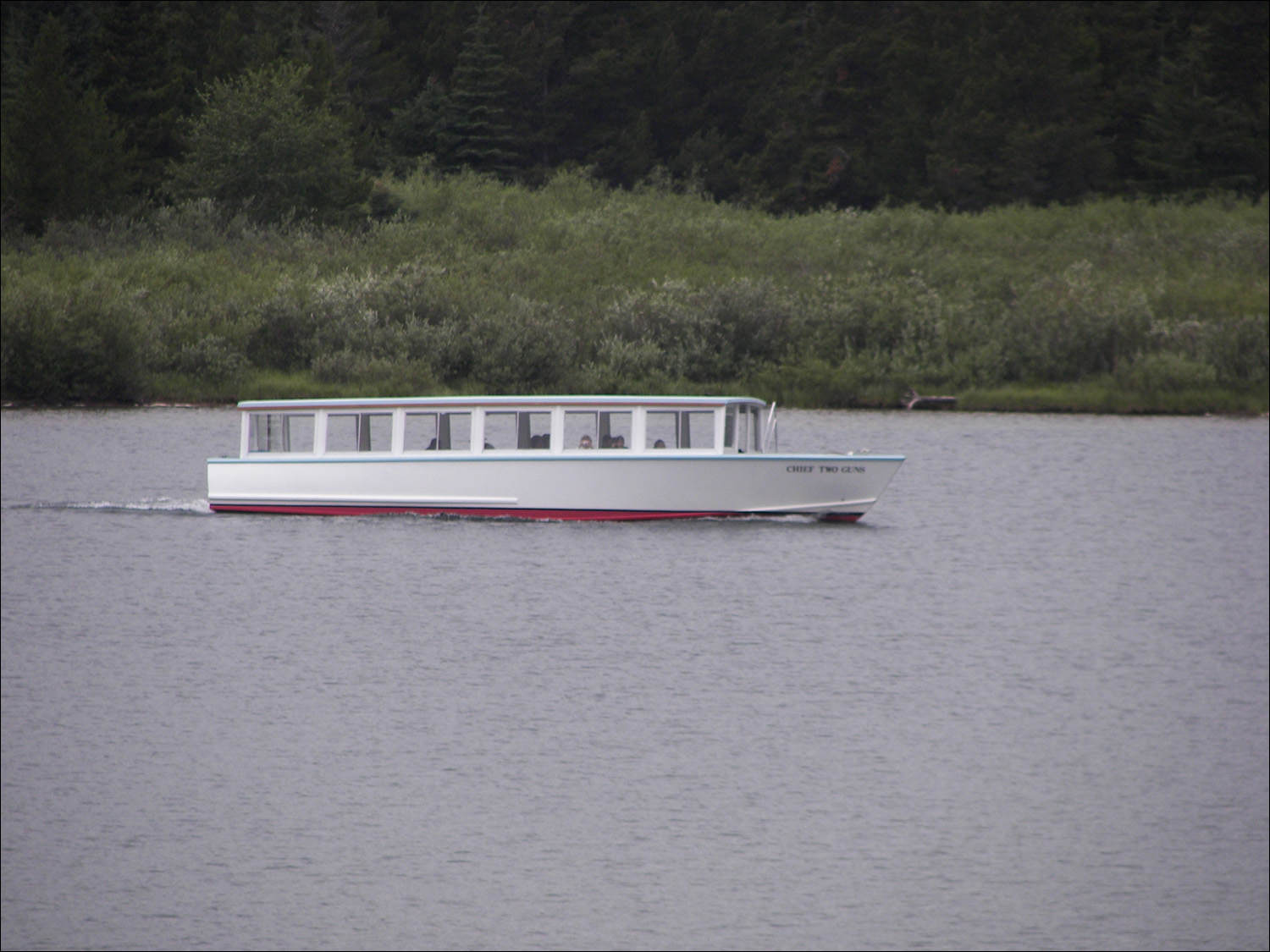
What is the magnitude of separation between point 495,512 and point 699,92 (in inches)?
2244

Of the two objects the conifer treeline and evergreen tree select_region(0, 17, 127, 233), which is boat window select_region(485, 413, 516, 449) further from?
evergreen tree select_region(0, 17, 127, 233)

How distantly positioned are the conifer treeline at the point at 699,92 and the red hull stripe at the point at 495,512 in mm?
34450

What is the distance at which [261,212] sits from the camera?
71000mm

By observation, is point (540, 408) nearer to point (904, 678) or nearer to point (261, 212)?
point (904, 678)

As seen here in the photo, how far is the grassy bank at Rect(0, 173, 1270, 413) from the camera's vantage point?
56594mm

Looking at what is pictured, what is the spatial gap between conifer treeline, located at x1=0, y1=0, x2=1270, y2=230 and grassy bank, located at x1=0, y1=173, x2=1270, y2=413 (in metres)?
7.79

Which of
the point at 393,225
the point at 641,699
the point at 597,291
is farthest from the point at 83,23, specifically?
the point at 641,699

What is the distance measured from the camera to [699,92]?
89.8 meters

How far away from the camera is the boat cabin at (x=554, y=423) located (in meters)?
35.0

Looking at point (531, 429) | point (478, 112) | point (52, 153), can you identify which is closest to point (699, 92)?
point (478, 112)

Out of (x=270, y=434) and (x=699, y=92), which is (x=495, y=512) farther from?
(x=699, y=92)

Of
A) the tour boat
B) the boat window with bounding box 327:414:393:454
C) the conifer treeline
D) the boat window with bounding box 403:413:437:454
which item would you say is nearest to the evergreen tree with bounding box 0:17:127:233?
the conifer treeline

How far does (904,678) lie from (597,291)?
121ft

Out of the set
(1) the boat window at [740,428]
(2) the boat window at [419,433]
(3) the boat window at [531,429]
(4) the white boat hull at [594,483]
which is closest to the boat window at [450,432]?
(4) the white boat hull at [594,483]
